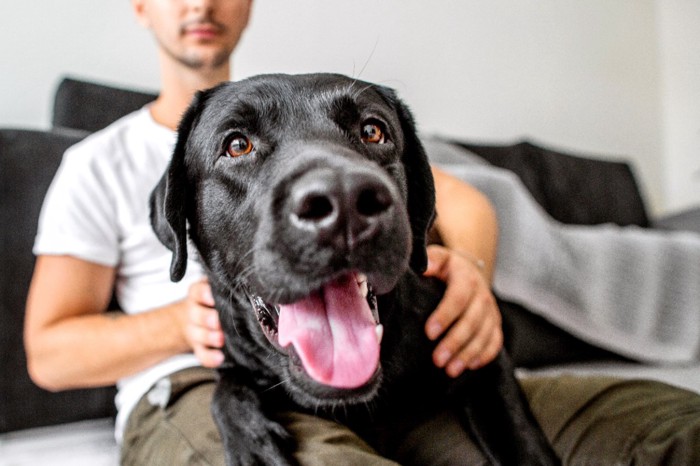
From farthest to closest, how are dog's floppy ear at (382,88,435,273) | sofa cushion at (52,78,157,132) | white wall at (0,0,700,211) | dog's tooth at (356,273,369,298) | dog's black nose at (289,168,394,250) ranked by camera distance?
white wall at (0,0,700,211) < sofa cushion at (52,78,157,132) < dog's floppy ear at (382,88,435,273) < dog's tooth at (356,273,369,298) < dog's black nose at (289,168,394,250)

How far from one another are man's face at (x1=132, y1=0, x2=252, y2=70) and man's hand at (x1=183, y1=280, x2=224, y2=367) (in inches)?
23.4

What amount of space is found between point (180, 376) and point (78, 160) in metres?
0.63

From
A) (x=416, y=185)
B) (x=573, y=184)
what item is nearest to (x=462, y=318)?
(x=416, y=185)

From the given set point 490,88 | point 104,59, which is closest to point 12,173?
point 104,59

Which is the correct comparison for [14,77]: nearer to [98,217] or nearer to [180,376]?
[98,217]

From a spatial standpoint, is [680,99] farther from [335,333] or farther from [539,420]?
[335,333]

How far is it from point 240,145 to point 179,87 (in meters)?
0.62

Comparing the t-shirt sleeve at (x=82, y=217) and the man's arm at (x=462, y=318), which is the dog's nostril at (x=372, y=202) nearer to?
the man's arm at (x=462, y=318)

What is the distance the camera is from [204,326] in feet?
3.64

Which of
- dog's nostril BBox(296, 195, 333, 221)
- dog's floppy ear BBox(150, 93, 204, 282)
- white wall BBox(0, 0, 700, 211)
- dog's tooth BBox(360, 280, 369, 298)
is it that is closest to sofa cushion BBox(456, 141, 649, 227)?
white wall BBox(0, 0, 700, 211)

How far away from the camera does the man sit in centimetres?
109

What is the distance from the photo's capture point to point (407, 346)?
1030 millimetres

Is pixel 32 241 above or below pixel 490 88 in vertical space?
below

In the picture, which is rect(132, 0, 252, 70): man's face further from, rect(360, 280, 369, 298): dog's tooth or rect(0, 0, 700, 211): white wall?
rect(360, 280, 369, 298): dog's tooth
